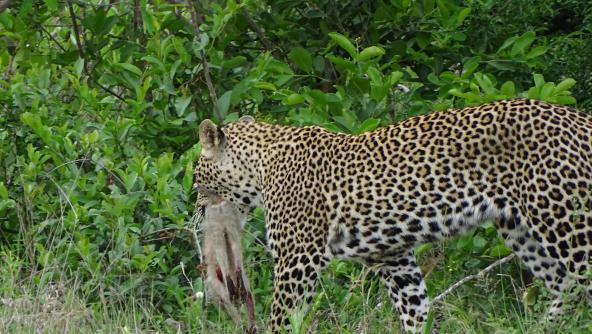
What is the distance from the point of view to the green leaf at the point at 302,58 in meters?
8.49

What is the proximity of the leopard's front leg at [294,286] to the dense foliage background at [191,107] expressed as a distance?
204 mm

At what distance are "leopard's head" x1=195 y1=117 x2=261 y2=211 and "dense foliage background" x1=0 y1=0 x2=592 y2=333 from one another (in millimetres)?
226

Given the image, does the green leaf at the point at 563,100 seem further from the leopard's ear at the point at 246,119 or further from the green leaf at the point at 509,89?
the leopard's ear at the point at 246,119

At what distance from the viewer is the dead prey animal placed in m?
7.04

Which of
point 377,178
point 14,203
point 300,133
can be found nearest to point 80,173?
point 14,203

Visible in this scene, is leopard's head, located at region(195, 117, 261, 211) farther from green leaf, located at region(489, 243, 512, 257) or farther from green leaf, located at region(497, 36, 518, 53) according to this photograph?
green leaf, located at region(497, 36, 518, 53)

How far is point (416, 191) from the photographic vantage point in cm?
704

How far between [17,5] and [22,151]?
3.83ft

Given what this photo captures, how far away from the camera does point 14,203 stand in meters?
8.28

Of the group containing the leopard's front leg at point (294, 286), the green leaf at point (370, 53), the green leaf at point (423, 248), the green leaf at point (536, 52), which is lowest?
the green leaf at point (423, 248)

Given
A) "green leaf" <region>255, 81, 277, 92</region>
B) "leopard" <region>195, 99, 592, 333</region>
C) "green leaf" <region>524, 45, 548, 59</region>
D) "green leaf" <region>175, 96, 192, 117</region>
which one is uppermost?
"green leaf" <region>255, 81, 277, 92</region>

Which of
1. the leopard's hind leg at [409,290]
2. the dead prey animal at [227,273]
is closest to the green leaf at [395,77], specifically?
the leopard's hind leg at [409,290]

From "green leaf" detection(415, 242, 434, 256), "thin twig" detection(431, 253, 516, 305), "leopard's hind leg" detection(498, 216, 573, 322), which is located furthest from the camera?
"green leaf" detection(415, 242, 434, 256)

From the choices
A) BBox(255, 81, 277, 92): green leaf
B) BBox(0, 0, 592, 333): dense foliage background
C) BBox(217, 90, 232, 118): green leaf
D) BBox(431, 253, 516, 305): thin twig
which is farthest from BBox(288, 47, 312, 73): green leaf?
BBox(431, 253, 516, 305): thin twig
